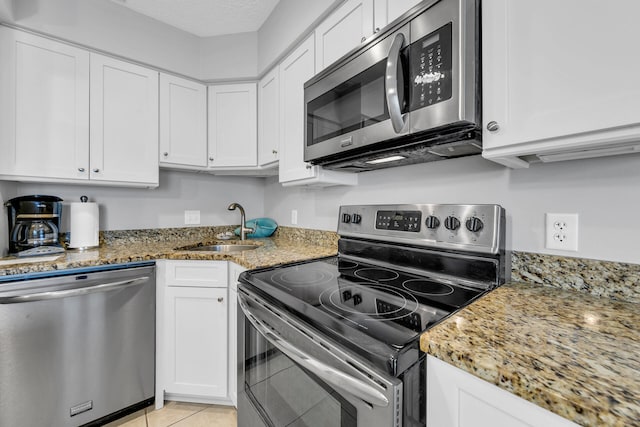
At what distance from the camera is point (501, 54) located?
719 mm

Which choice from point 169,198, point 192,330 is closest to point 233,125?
point 169,198

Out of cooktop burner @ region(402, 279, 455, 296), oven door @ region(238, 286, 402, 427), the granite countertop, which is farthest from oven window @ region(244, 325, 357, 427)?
cooktop burner @ region(402, 279, 455, 296)

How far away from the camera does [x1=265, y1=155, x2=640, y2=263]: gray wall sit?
2.47 ft

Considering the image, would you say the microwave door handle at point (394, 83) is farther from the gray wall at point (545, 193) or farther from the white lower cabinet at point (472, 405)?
the white lower cabinet at point (472, 405)

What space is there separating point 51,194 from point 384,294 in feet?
7.51

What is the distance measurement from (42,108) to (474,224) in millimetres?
2389

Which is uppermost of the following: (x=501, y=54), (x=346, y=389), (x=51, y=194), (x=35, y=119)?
(x=35, y=119)

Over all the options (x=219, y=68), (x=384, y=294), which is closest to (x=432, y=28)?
(x=384, y=294)

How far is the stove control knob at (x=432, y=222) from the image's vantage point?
1044 mm

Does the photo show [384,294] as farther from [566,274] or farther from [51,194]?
[51,194]

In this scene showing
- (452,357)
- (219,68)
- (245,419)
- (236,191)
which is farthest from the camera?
(236,191)

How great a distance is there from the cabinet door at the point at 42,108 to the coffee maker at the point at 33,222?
0.59ft

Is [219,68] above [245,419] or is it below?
above

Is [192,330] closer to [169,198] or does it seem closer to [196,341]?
[196,341]
